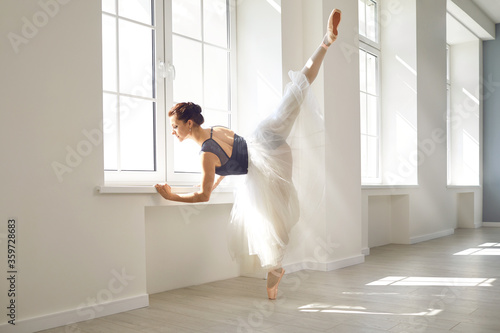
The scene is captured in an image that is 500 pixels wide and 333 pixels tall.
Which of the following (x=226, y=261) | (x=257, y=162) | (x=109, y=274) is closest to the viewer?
(x=109, y=274)

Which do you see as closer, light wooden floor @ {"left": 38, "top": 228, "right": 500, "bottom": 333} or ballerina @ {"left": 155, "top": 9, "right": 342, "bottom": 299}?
light wooden floor @ {"left": 38, "top": 228, "right": 500, "bottom": 333}

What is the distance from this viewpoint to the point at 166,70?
10.7ft

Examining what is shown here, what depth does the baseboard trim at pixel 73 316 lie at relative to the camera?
220 centimetres

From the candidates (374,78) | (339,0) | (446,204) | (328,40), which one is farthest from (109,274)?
(446,204)

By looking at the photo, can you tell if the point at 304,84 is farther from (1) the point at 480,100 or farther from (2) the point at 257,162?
(1) the point at 480,100

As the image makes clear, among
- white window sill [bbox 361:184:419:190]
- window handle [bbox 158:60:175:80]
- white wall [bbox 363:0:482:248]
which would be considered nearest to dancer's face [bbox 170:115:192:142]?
window handle [bbox 158:60:175:80]

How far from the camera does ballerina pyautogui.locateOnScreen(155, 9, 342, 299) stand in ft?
9.13

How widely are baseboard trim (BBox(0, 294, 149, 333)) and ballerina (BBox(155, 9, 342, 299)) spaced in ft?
1.93

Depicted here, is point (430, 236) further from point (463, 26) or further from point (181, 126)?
point (181, 126)

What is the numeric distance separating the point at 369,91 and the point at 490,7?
292 centimetres

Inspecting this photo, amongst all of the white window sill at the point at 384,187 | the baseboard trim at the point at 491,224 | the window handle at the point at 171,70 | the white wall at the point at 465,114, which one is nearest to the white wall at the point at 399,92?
the white window sill at the point at 384,187

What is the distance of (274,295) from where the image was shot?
289 centimetres

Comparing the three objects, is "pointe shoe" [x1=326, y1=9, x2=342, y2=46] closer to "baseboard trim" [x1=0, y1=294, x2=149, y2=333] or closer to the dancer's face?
the dancer's face

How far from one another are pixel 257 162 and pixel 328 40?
2.71 feet
